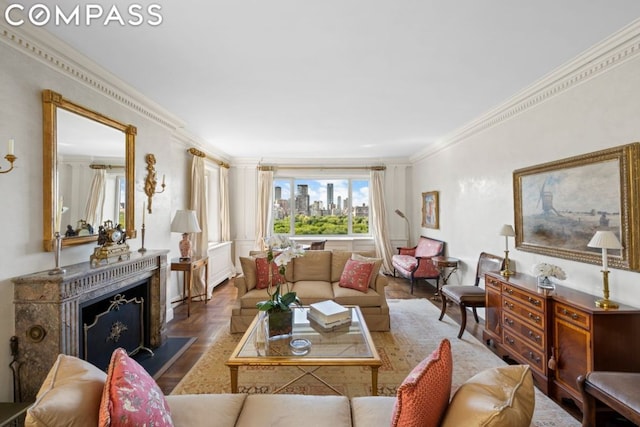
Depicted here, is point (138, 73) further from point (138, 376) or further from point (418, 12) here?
point (138, 376)

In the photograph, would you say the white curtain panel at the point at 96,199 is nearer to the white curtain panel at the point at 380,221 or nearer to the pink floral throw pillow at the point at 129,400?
the pink floral throw pillow at the point at 129,400

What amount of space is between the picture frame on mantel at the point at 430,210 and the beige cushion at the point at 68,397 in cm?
531

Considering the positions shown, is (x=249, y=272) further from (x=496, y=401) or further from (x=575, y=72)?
(x=575, y=72)

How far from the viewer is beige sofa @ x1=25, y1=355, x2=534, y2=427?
932 millimetres

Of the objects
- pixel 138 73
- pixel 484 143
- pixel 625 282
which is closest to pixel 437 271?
pixel 484 143

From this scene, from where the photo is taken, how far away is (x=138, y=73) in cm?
261

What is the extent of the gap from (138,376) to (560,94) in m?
3.80

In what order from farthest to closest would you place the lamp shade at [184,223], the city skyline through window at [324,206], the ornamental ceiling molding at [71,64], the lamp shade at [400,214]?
the city skyline through window at [324,206] → the lamp shade at [400,214] → the lamp shade at [184,223] → the ornamental ceiling molding at [71,64]

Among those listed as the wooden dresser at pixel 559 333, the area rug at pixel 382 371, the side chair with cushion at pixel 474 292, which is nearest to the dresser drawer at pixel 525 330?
the wooden dresser at pixel 559 333

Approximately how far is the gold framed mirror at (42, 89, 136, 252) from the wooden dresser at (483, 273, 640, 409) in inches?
152

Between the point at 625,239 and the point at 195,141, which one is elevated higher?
the point at 195,141

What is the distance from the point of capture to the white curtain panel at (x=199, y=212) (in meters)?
4.64

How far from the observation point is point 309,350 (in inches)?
82.7

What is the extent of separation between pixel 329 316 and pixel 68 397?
5.93 ft
